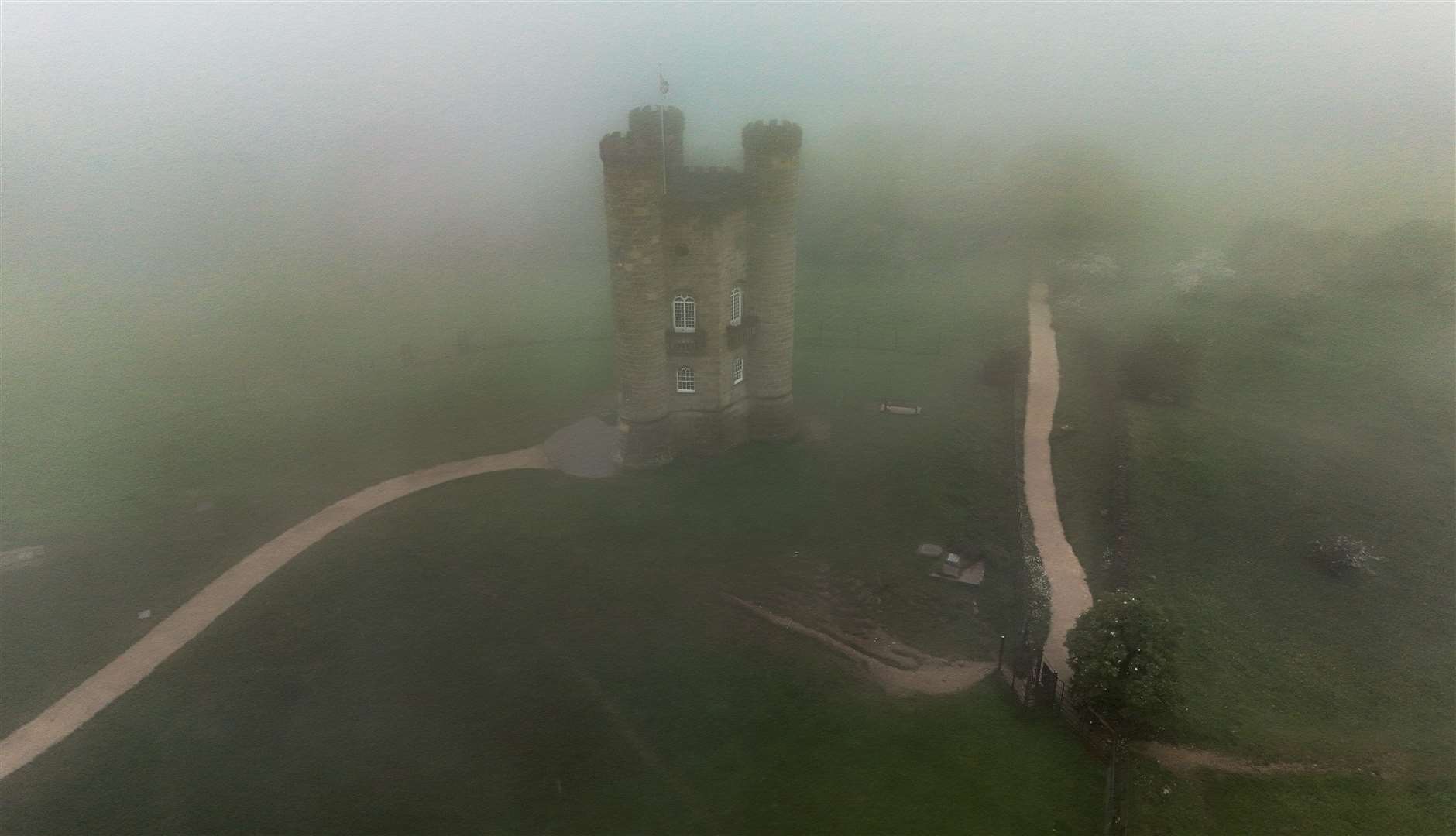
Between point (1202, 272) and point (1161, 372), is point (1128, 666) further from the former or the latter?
point (1202, 272)

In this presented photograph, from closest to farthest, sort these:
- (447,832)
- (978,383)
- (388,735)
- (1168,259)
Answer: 1. (447,832)
2. (388,735)
3. (978,383)
4. (1168,259)

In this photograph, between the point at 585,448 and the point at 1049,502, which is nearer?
the point at 1049,502

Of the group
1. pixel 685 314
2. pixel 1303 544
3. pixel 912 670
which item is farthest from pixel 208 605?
pixel 1303 544

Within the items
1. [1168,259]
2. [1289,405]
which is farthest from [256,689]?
[1168,259]

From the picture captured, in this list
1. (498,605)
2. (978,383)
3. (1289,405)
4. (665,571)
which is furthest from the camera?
(978,383)

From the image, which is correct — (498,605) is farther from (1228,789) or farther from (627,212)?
(1228,789)
